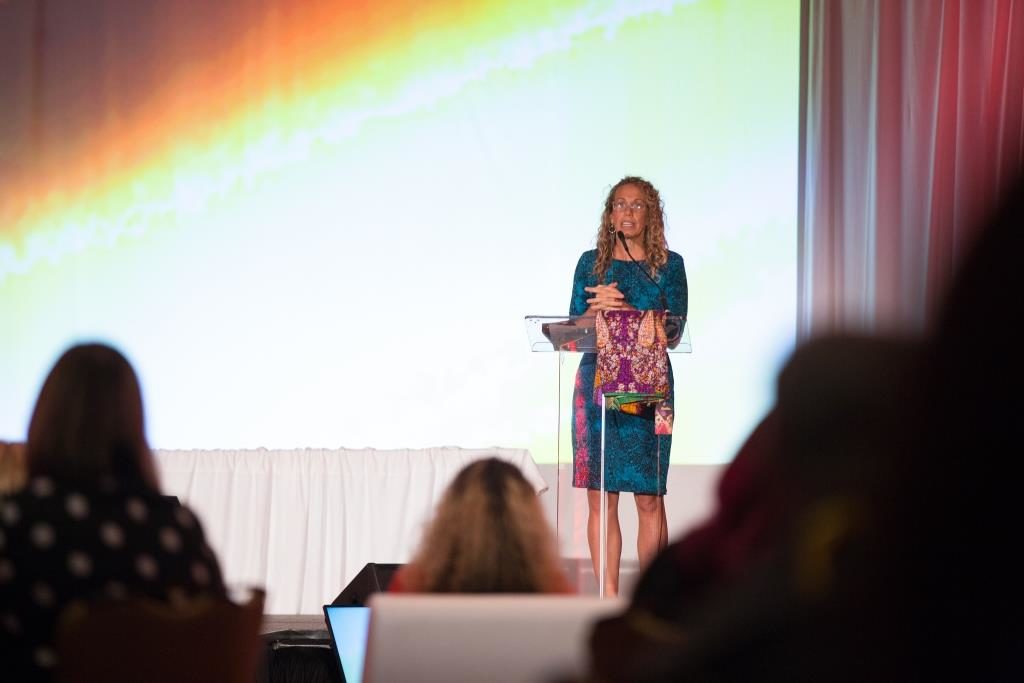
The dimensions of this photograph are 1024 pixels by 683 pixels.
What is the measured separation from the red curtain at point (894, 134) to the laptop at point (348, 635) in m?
3.67

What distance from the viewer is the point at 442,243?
22.6ft

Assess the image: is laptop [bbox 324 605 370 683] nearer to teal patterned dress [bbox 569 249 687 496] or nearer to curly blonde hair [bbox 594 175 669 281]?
teal patterned dress [bbox 569 249 687 496]

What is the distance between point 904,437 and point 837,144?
5.81 metres

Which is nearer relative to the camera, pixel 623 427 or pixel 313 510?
pixel 623 427

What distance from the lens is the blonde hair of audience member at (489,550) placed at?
6.58ft

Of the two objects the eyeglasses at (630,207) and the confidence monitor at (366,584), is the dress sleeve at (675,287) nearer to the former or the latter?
the eyeglasses at (630,207)

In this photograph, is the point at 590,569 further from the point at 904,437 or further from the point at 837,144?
the point at 904,437

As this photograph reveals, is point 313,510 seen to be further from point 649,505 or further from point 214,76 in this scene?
point 214,76

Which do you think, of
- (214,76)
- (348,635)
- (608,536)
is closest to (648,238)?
(608,536)

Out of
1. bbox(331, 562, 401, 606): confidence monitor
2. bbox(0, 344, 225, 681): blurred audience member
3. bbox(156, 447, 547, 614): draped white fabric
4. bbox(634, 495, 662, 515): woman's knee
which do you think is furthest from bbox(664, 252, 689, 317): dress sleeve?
bbox(0, 344, 225, 681): blurred audience member

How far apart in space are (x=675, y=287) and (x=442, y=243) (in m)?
2.16

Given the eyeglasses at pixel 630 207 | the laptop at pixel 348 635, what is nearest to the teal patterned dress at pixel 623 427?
the eyeglasses at pixel 630 207

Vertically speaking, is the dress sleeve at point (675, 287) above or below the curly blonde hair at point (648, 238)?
below

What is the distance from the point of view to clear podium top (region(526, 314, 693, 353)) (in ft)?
13.5
